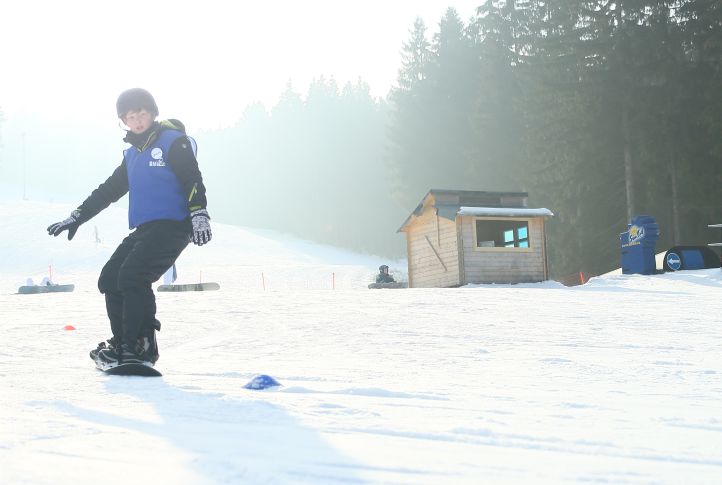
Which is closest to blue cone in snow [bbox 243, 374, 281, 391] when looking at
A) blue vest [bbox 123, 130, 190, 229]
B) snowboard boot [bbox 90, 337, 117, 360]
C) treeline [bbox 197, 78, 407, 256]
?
snowboard boot [bbox 90, 337, 117, 360]

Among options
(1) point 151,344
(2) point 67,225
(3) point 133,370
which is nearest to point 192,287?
(2) point 67,225

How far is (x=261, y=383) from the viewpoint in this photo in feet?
11.9

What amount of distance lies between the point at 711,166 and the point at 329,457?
97.2ft

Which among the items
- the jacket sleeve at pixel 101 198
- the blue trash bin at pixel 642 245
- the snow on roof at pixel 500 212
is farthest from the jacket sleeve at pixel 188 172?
the snow on roof at pixel 500 212

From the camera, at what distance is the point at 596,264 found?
3266 cm

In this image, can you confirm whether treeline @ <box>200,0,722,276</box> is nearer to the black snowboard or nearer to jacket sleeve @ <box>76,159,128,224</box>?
jacket sleeve @ <box>76,159,128,224</box>

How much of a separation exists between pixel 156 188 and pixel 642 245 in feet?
54.7

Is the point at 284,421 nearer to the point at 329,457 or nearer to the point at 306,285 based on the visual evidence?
the point at 329,457

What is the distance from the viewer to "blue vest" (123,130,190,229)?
466 centimetres

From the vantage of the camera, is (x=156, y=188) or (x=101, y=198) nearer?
(x=156, y=188)

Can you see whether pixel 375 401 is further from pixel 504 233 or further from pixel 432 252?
pixel 504 233

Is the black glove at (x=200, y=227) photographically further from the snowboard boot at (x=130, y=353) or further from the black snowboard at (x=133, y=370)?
the black snowboard at (x=133, y=370)

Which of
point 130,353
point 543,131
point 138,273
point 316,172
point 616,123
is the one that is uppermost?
point 316,172

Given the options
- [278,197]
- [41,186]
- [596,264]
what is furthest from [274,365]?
[41,186]
